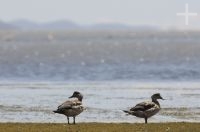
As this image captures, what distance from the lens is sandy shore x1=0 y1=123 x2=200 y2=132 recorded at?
27672 mm

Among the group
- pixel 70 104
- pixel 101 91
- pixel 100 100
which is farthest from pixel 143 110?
pixel 101 91

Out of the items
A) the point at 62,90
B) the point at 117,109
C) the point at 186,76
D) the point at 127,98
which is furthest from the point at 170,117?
the point at 186,76

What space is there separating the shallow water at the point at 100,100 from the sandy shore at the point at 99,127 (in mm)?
3806

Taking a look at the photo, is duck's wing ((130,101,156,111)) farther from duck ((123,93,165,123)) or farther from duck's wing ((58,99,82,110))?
duck's wing ((58,99,82,110))

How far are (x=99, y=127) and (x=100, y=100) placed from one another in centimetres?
1360

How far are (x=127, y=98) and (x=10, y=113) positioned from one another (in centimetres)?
940

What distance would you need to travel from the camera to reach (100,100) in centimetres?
4209

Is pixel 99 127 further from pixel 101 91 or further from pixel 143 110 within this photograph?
pixel 101 91

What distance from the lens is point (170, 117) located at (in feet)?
111

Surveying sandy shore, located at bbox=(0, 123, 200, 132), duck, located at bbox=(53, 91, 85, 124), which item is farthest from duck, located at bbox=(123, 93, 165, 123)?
duck, located at bbox=(53, 91, 85, 124)

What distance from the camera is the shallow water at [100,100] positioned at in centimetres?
3416

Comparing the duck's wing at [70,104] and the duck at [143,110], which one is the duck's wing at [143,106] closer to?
the duck at [143,110]

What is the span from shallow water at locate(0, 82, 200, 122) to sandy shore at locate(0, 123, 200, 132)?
381cm

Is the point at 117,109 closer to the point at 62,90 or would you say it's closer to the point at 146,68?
the point at 62,90
